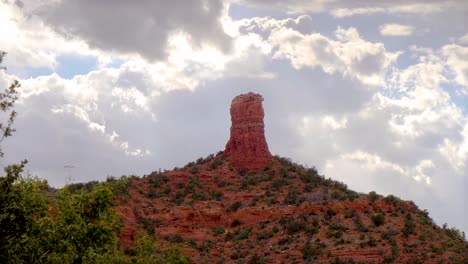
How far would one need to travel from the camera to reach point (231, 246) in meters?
65.4

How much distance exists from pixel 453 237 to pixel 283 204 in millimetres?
17252

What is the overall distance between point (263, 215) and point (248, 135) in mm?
14343

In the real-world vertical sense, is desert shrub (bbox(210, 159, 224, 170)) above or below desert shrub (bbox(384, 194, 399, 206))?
above

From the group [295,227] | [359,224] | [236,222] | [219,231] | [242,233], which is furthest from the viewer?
[236,222]

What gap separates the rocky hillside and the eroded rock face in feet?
0.40

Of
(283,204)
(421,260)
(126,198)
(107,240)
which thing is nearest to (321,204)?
(283,204)

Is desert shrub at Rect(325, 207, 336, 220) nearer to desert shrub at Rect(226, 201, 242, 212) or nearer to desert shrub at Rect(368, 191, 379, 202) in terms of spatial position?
desert shrub at Rect(368, 191, 379, 202)

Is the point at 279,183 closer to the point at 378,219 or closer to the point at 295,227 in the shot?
the point at 295,227

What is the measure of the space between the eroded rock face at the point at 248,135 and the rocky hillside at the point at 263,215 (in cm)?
12

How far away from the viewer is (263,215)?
69625mm

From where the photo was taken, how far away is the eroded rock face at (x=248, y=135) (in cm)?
8162

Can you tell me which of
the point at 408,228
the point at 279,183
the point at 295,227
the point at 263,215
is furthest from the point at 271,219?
the point at 408,228

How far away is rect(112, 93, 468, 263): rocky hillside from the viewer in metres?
59.3

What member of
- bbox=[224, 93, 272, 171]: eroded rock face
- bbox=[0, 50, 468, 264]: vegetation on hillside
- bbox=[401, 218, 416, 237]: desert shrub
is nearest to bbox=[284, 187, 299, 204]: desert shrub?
bbox=[0, 50, 468, 264]: vegetation on hillside
